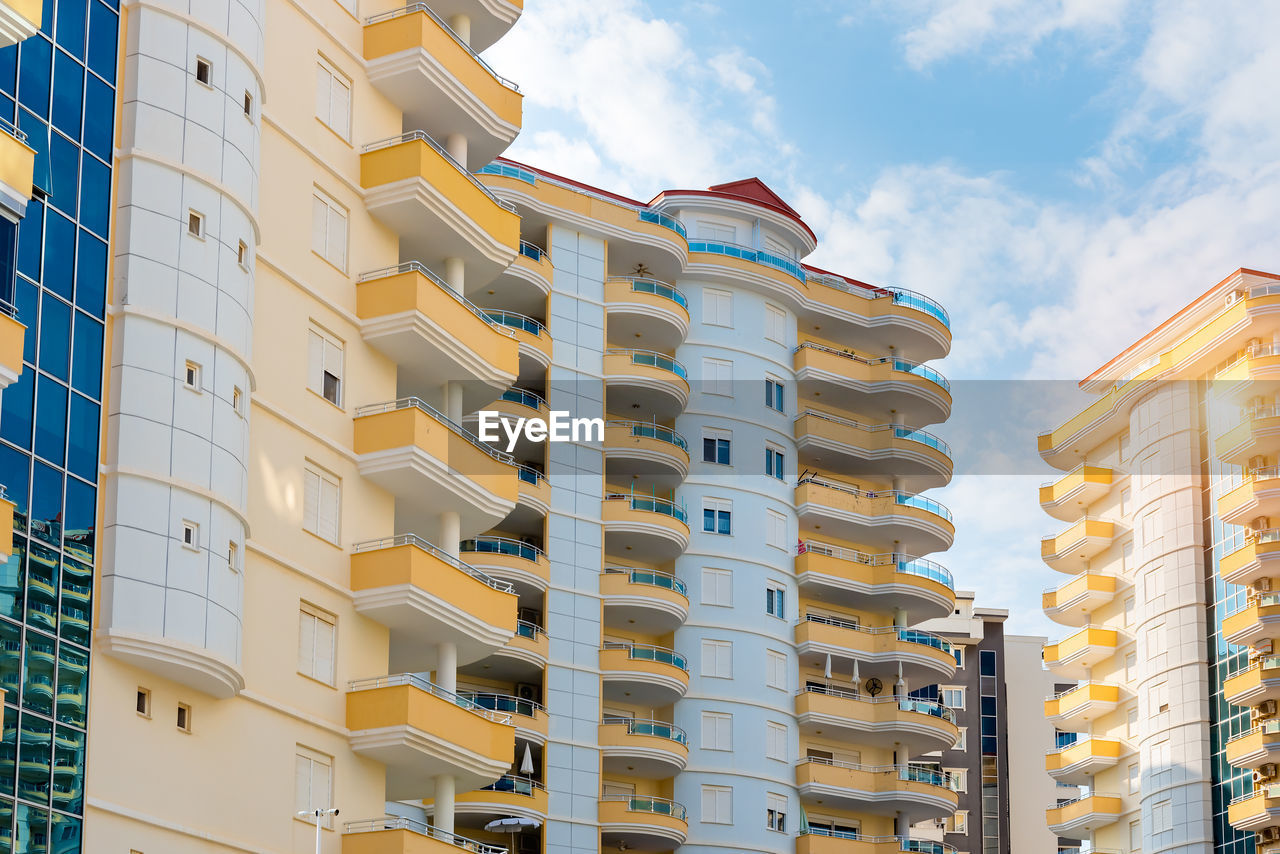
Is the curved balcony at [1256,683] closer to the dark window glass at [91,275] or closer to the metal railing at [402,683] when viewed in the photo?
the metal railing at [402,683]

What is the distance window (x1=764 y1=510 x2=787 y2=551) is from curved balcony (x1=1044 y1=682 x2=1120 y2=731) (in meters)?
18.6

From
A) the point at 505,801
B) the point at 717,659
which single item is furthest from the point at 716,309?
the point at 505,801

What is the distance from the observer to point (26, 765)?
37094mm

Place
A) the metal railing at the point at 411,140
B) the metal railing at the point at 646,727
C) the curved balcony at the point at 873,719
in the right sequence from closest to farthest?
the metal railing at the point at 411,140 < the metal railing at the point at 646,727 < the curved balcony at the point at 873,719

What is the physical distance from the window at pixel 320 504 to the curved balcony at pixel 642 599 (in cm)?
3198

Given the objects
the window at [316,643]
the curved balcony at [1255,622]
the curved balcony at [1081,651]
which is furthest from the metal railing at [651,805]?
the window at [316,643]

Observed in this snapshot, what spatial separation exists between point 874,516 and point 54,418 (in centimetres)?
5783

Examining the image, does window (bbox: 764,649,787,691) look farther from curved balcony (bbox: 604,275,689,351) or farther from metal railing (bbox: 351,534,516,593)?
metal railing (bbox: 351,534,516,593)

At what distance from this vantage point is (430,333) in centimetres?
5131

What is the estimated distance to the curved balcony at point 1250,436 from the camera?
274ft

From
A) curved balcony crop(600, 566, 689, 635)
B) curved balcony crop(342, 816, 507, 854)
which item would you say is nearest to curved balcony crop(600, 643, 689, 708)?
curved balcony crop(600, 566, 689, 635)

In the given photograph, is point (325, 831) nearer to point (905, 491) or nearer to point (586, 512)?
point (586, 512)

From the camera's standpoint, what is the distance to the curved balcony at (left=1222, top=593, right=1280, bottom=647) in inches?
3241

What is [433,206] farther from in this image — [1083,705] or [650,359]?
[1083,705]
